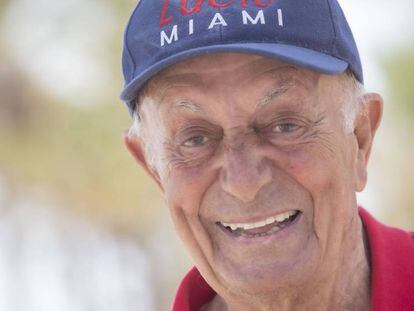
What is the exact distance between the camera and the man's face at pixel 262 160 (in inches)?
99.0

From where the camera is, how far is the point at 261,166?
252 centimetres

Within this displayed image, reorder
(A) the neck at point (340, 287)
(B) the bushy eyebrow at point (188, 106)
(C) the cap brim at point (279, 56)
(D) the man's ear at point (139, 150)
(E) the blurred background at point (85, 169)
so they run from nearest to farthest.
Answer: (C) the cap brim at point (279, 56), (B) the bushy eyebrow at point (188, 106), (A) the neck at point (340, 287), (D) the man's ear at point (139, 150), (E) the blurred background at point (85, 169)

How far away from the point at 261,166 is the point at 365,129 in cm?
43

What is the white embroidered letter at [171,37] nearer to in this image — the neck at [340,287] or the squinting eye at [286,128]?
the squinting eye at [286,128]

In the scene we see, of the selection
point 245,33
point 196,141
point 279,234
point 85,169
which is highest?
point 85,169

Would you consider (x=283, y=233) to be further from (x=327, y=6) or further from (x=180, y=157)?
(x=327, y=6)

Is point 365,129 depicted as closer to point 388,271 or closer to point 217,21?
point 388,271

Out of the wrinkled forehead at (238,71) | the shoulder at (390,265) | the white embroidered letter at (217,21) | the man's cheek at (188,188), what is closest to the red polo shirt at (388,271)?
the shoulder at (390,265)

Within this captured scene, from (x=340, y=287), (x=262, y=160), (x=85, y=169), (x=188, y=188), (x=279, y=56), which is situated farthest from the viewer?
(x=85, y=169)

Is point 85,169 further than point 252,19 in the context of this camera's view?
Yes

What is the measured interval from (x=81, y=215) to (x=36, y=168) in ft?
2.74

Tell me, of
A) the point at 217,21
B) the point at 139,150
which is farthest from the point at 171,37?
the point at 139,150

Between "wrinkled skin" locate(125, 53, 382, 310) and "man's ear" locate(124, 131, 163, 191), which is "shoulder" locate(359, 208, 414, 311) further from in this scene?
"man's ear" locate(124, 131, 163, 191)

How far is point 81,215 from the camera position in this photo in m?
10.8
